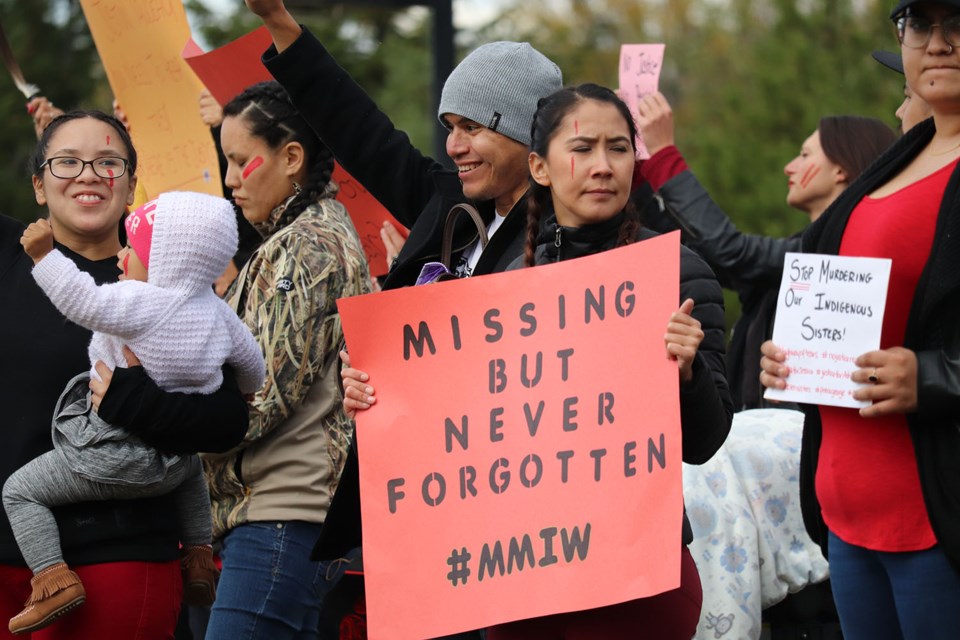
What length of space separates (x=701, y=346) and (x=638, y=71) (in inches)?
109

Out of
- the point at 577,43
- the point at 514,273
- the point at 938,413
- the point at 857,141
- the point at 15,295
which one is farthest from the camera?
the point at 577,43

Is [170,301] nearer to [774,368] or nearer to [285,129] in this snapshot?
[285,129]

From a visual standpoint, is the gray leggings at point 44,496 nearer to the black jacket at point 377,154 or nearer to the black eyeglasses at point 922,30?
the black jacket at point 377,154

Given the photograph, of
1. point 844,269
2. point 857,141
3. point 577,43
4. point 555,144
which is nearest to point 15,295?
point 555,144

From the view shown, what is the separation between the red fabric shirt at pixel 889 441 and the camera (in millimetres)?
2877

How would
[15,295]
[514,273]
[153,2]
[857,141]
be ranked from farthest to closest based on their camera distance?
[857,141] → [153,2] → [15,295] → [514,273]

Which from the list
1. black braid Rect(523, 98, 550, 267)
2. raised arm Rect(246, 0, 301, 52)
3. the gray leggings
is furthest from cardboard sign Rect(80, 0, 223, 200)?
black braid Rect(523, 98, 550, 267)

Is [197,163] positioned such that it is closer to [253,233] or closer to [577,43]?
[253,233]

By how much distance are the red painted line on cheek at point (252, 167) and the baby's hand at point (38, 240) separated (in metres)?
1.02

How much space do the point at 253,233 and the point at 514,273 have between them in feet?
8.26

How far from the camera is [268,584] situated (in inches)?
156

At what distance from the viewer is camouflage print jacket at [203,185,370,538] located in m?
4.02

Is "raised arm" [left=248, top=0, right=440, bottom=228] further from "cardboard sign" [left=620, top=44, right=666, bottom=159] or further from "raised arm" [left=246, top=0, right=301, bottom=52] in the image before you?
"cardboard sign" [left=620, top=44, right=666, bottom=159]

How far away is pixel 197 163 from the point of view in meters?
5.21
